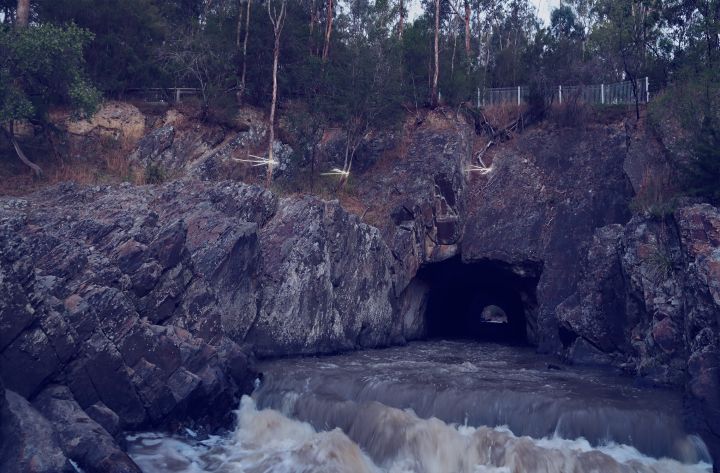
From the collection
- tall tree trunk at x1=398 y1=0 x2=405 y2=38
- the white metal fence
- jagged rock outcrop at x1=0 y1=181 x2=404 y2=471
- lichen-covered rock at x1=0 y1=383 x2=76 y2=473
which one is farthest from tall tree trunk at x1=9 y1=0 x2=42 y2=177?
the white metal fence

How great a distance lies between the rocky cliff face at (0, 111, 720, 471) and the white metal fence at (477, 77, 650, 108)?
188 centimetres

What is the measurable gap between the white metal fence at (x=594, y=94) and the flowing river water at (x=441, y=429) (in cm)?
1480

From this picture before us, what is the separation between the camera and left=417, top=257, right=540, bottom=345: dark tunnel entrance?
27.8 m

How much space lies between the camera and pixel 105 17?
3036 cm

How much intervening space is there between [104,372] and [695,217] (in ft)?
47.2

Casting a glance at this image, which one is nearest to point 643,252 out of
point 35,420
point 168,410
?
point 168,410

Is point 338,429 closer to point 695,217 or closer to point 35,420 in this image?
point 35,420

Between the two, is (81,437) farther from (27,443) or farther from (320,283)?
(320,283)

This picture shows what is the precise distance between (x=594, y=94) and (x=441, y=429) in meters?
20.5

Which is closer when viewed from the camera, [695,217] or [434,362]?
[695,217]

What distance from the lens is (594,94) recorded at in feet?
101

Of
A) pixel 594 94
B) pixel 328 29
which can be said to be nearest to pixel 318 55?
pixel 328 29

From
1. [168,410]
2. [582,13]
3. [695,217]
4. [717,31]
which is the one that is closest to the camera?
[168,410]

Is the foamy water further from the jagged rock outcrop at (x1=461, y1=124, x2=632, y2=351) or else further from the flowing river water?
the jagged rock outcrop at (x1=461, y1=124, x2=632, y2=351)
